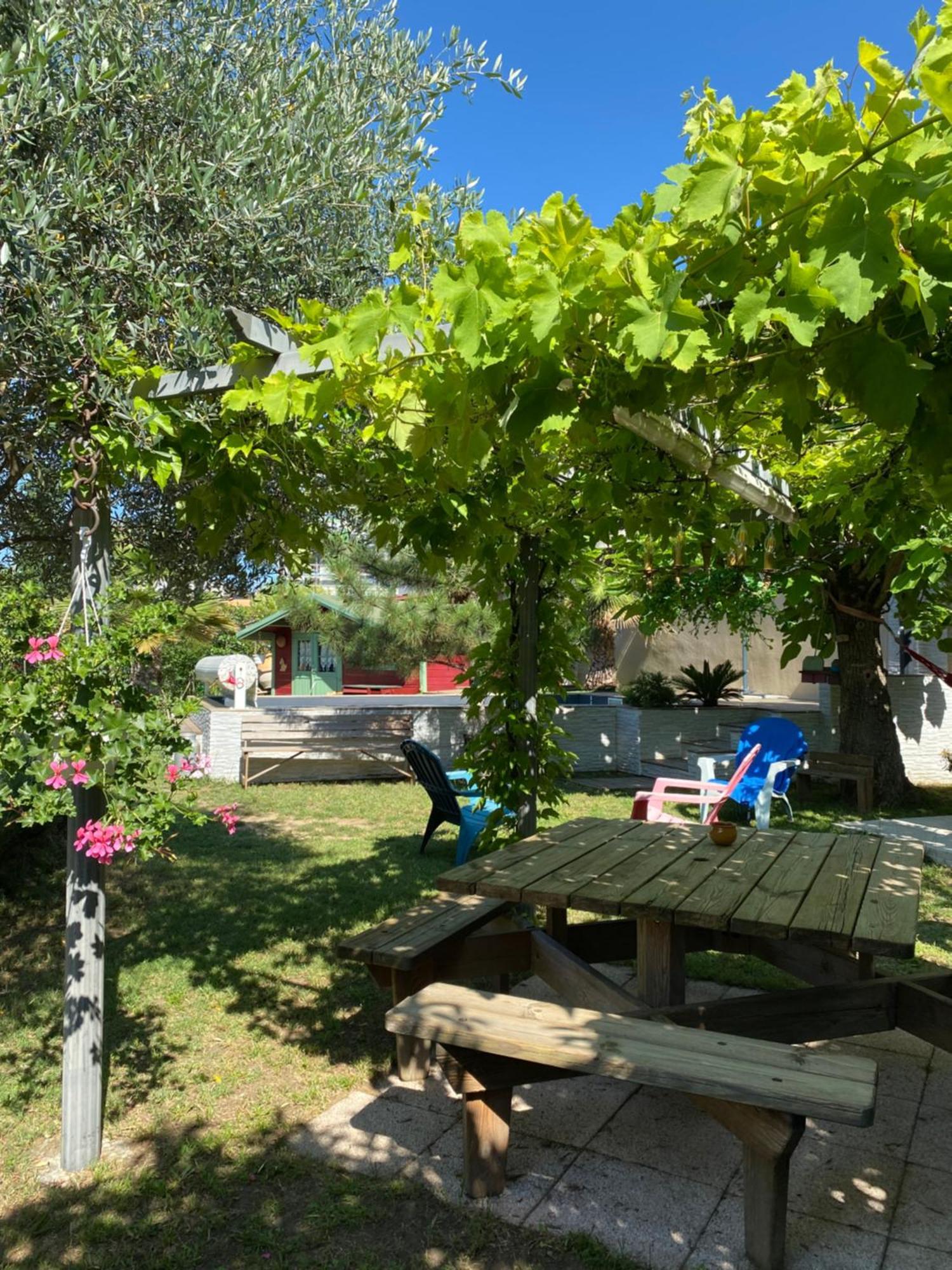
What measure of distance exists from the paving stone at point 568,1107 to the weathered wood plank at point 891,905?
946 mm

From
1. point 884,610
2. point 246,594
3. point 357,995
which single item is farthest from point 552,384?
point 884,610

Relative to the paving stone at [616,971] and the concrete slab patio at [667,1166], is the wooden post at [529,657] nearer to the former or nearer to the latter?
A: the paving stone at [616,971]

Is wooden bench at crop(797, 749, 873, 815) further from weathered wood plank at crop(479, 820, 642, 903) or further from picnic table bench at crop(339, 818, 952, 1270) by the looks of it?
weathered wood plank at crop(479, 820, 642, 903)

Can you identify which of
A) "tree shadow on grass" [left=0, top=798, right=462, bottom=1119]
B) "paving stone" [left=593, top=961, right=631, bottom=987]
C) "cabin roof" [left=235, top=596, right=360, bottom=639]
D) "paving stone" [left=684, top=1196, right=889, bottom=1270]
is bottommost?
"paving stone" [left=593, top=961, right=631, bottom=987]

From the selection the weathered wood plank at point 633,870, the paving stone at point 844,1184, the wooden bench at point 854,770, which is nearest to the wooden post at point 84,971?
the weathered wood plank at point 633,870

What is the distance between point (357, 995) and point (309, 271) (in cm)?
313

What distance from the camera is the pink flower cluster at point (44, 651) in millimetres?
2516

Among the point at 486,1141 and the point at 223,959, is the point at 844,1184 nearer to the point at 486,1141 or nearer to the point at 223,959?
the point at 486,1141

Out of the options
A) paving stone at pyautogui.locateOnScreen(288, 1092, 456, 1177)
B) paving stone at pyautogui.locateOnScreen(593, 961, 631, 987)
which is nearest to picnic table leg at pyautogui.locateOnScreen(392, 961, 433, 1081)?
paving stone at pyautogui.locateOnScreen(288, 1092, 456, 1177)

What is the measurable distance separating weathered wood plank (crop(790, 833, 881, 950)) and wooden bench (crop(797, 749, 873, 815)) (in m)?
5.67

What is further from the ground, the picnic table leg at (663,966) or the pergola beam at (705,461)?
the pergola beam at (705,461)

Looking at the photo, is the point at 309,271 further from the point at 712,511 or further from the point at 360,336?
the point at 712,511

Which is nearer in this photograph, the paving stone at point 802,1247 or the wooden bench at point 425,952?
the paving stone at point 802,1247

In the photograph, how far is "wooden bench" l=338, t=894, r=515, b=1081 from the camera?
3133 mm
